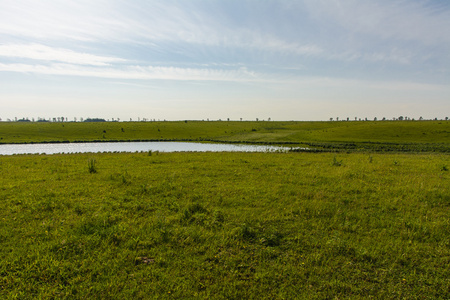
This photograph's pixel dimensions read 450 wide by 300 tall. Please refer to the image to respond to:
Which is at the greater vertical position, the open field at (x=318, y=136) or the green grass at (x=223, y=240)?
the open field at (x=318, y=136)

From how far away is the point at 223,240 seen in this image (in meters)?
7.83

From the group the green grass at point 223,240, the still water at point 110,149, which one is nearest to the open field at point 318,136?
the still water at point 110,149

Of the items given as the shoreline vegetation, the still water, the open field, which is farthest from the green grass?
the open field

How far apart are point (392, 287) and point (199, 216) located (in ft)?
20.1

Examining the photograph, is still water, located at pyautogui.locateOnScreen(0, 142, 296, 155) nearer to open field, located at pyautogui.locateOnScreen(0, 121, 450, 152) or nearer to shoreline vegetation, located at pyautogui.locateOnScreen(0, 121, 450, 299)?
open field, located at pyautogui.locateOnScreen(0, 121, 450, 152)

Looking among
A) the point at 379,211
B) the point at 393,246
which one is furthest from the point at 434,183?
the point at 393,246

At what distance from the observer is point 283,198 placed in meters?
11.5

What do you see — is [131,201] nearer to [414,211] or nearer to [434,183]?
[414,211]

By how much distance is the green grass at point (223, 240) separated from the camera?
5875 mm

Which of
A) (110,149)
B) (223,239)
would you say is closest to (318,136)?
(110,149)

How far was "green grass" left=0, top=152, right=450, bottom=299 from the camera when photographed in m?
5.88

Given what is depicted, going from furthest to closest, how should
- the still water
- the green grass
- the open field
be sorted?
the open field → the still water → the green grass

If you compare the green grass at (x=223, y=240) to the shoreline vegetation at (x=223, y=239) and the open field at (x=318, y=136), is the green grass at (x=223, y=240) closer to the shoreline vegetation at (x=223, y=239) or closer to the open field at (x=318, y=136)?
the shoreline vegetation at (x=223, y=239)

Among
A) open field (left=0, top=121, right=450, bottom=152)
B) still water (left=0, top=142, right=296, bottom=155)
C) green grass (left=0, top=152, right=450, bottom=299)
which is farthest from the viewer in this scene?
open field (left=0, top=121, right=450, bottom=152)
